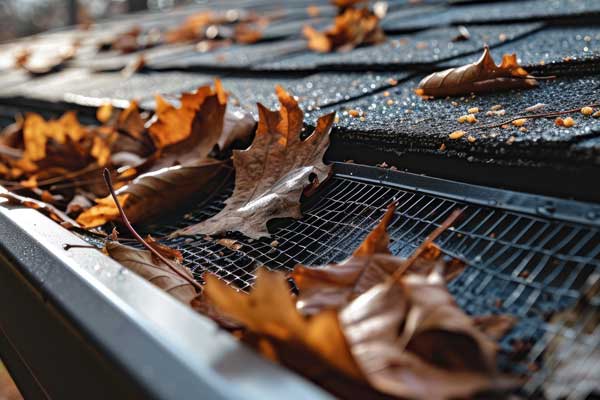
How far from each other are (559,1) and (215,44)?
1776 mm

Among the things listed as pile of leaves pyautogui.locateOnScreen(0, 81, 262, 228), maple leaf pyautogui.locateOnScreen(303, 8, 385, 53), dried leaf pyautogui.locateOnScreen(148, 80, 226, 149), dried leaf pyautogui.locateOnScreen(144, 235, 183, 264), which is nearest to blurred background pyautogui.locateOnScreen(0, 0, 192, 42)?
maple leaf pyautogui.locateOnScreen(303, 8, 385, 53)

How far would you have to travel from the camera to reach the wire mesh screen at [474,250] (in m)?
0.57

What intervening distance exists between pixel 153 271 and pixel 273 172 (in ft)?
1.07

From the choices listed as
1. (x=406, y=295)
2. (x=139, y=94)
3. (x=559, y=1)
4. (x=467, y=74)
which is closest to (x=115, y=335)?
(x=406, y=295)

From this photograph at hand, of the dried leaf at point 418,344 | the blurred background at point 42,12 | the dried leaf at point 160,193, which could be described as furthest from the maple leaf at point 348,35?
the blurred background at point 42,12

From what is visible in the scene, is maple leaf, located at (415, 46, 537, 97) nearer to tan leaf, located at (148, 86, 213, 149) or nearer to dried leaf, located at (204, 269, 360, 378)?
tan leaf, located at (148, 86, 213, 149)

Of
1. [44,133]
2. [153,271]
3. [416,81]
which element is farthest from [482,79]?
[44,133]

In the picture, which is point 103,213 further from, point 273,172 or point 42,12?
point 42,12

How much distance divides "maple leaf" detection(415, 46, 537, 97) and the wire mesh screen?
0.33 metres

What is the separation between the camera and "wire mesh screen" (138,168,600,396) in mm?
566

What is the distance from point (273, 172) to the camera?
1023 millimetres

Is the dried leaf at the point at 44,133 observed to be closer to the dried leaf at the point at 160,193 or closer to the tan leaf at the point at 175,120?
the tan leaf at the point at 175,120

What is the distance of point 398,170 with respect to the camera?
3.05 ft

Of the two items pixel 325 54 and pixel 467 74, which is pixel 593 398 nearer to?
pixel 467 74
